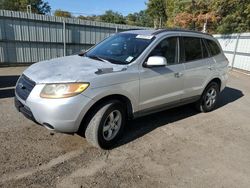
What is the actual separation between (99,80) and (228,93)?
6372 mm

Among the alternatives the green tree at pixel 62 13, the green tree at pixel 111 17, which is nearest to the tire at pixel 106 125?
the green tree at pixel 62 13

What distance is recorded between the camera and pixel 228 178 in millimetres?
3521

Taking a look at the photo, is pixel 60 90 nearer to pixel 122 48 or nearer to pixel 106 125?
pixel 106 125

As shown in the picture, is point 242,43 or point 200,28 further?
point 200,28

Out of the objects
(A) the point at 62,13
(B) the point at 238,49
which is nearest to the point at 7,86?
(B) the point at 238,49

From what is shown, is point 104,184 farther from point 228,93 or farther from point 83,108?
point 228,93

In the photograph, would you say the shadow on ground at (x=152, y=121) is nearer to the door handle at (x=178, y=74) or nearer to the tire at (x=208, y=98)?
the tire at (x=208, y=98)

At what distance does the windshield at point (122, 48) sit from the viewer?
4372 mm

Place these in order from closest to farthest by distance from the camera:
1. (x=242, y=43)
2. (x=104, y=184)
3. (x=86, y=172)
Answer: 1. (x=104, y=184)
2. (x=86, y=172)
3. (x=242, y=43)

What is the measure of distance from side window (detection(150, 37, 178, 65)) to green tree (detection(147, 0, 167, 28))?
143 ft

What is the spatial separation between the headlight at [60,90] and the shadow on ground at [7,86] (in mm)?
3678

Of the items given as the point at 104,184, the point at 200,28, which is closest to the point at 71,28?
the point at 104,184

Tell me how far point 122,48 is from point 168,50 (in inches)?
35.4

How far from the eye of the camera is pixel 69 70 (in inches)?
150
